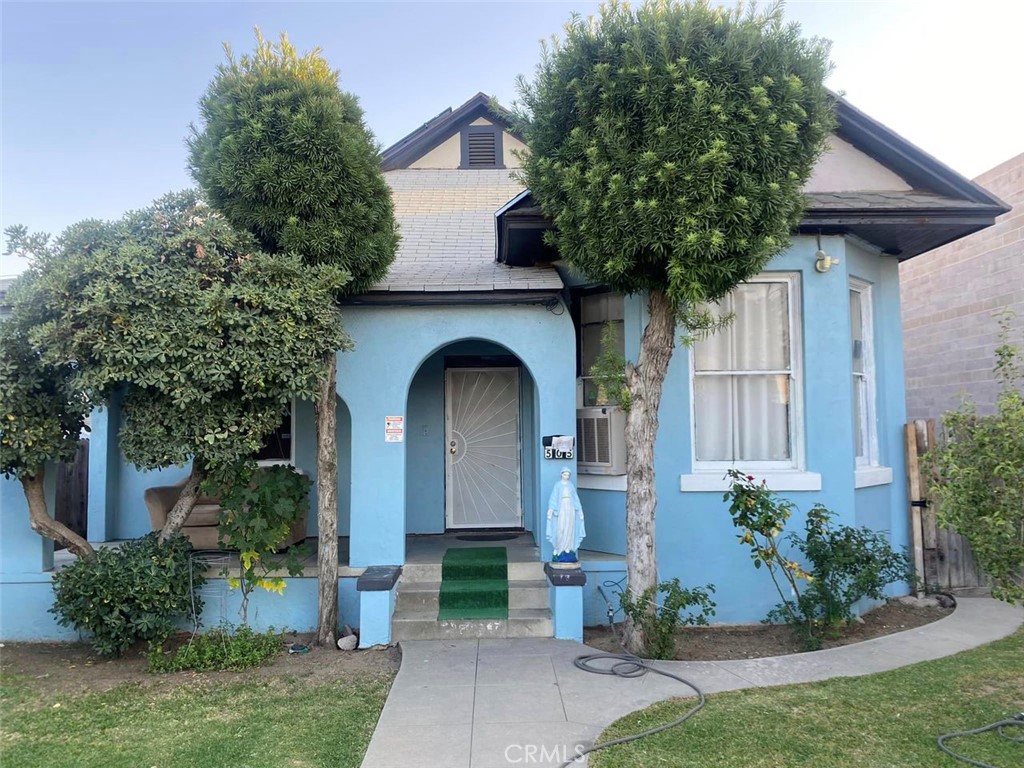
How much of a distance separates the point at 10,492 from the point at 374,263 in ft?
14.8

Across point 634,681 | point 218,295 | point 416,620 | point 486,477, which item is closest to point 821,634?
point 634,681

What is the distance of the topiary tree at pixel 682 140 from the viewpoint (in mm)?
4930

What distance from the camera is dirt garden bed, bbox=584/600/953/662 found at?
5.90 m

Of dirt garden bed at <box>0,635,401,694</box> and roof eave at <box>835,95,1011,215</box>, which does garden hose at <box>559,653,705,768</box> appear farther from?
roof eave at <box>835,95,1011,215</box>

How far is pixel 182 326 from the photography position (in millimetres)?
5258

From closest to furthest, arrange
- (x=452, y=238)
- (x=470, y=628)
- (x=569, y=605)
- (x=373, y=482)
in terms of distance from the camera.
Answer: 1. (x=569, y=605)
2. (x=470, y=628)
3. (x=373, y=482)
4. (x=452, y=238)

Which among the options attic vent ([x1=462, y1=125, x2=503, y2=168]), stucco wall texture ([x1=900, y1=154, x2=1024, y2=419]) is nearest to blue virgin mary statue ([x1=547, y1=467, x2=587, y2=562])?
stucco wall texture ([x1=900, y1=154, x2=1024, y2=419])

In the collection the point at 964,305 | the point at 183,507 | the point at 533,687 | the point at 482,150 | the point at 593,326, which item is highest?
the point at 482,150

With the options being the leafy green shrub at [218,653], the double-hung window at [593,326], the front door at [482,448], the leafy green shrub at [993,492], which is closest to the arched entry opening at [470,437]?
the front door at [482,448]

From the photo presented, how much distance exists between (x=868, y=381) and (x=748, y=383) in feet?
5.89

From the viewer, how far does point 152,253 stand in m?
5.39

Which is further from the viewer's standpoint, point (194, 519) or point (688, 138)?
point (194, 519)

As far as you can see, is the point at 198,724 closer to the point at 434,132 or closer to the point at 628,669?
the point at 628,669

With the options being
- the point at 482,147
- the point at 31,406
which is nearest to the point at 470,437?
the point at 31,406
